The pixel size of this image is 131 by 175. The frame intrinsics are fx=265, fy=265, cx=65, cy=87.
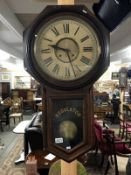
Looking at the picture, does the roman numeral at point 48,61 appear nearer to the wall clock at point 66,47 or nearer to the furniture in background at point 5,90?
the wall clock at point 66,47

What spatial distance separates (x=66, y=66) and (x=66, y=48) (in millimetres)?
77

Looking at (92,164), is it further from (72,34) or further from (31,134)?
(72,34)

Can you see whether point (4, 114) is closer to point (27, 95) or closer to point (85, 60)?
point (27, 95)

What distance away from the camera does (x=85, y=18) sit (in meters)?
1.14

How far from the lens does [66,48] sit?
114cm

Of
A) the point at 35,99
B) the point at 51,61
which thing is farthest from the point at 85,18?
the point at 35,99

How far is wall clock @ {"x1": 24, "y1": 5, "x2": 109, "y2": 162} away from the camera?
3.72 ft

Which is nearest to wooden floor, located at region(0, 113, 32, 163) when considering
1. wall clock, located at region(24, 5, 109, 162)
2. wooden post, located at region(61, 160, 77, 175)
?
wooden post, located at region(61, 160, 77, 175)

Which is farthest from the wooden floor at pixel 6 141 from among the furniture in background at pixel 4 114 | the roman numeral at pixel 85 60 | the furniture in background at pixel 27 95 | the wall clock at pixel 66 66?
the roman numeral at pixel 85 60

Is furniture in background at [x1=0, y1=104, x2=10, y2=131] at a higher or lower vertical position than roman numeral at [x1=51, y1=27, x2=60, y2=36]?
lower

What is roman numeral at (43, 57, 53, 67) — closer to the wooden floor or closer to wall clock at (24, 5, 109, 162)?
wall clock at (24, 5, 109, 162)

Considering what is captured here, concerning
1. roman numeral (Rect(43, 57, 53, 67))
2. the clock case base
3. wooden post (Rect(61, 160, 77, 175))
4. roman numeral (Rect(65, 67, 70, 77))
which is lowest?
wooden post (Rect(61, 160, 77, 175))

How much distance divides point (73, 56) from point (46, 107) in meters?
0.25

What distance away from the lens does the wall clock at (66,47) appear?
44.6 inches
